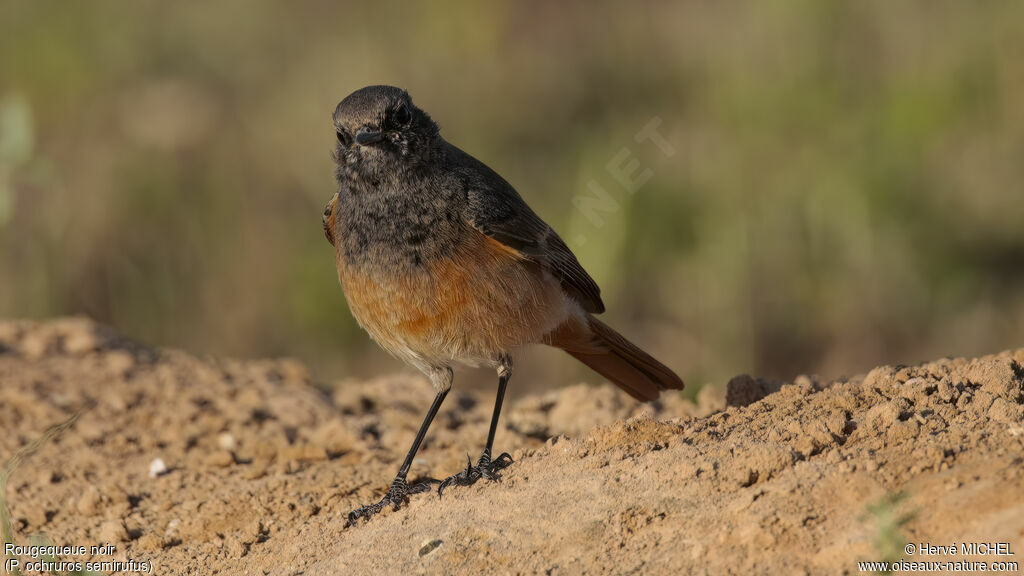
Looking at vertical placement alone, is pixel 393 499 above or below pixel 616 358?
below

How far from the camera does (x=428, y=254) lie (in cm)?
539

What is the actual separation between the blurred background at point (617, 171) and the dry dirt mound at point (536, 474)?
2382 mm

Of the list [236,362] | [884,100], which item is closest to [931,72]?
[884,100]

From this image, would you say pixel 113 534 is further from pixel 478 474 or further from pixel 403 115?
pixel 403 115

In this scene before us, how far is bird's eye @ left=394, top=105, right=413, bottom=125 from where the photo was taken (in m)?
5.62

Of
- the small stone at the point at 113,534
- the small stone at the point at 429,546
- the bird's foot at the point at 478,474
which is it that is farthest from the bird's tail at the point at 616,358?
the small stone at the point at 113,534

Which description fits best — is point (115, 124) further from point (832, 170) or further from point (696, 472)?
point (696, 472)

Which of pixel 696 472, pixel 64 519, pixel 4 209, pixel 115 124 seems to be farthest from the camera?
pixel 115 124

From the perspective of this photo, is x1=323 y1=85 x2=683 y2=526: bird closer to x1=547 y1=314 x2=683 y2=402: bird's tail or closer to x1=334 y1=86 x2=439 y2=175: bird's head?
x1=334 y1=86 x2=439 y2=175: bird's head

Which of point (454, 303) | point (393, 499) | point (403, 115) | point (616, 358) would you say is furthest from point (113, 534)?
point (616, 358)

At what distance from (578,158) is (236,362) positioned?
12.3ft

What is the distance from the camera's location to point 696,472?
4117 millimetres

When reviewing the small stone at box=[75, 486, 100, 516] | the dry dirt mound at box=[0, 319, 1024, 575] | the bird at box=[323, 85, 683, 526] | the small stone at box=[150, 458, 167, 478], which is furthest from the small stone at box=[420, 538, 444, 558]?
the small stone at box=[150, 458, 167, 478]

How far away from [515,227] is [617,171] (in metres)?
3.93
